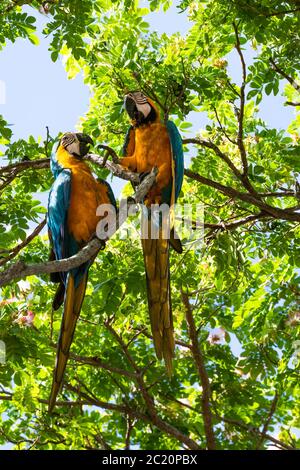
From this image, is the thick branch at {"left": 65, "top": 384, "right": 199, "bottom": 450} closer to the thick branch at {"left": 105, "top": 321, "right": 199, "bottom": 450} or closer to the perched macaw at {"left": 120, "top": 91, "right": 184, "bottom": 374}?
the thick branch at {"left": 105, "top": 321, "right": 199, "bottom": 450}

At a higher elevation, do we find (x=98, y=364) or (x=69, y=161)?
(x=69, y=161)

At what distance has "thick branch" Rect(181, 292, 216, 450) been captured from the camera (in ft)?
15.9

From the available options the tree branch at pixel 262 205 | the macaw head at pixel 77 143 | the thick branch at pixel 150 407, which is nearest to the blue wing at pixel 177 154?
the tree branch at pixel 262 205

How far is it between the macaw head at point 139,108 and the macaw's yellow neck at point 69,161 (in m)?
0.41

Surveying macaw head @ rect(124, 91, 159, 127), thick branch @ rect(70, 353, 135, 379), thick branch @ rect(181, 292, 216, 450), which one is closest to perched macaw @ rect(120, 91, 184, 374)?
macaw head @ rect(124, 91, 159, 127)

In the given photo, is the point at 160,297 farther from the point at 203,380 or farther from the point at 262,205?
the point at 203,380

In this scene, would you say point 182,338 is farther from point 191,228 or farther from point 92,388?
point 191,228

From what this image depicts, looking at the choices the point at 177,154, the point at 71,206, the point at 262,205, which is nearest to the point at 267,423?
the point at 262,205

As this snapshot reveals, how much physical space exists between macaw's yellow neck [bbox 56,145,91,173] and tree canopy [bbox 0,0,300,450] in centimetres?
39

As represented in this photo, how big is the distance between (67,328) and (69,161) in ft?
3.29

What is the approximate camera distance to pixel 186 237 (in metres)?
4.53

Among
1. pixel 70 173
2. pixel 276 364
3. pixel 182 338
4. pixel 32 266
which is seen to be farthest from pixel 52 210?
pixel 182 338

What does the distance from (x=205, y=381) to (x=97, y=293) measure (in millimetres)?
1121

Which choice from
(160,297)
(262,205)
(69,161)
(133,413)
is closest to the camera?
(160,297)
